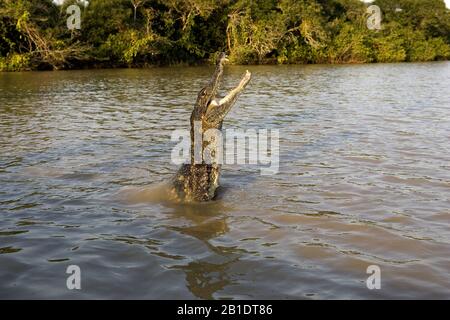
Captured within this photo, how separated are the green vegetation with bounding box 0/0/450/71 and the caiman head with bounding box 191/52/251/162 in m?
26.7

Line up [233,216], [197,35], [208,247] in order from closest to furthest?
[208,247] → [233,216] → [197,35]

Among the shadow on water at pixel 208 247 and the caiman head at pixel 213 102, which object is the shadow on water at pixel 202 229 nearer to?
the shadow on water at pixel 208 247

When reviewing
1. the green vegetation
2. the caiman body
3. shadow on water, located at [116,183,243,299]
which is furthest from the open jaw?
the green vegetation

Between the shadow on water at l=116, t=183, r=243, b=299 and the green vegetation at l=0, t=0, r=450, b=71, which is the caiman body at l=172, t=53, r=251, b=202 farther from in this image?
the green vegetation at l=0, t=0, r=450, b=71

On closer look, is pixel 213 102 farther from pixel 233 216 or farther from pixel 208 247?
pixel 208 247

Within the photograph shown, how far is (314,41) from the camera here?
148 ft

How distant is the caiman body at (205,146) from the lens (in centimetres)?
703

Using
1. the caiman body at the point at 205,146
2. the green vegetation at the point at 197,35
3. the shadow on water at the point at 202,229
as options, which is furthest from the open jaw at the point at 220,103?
the green vegetation at the point at 197,35

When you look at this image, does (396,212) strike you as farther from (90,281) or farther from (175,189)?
(90,281)

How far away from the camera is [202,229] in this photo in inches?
233

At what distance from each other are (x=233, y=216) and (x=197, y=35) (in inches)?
1568

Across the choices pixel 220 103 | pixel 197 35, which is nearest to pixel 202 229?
pixel 220 103

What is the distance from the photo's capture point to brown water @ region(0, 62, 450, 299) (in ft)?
14.9
